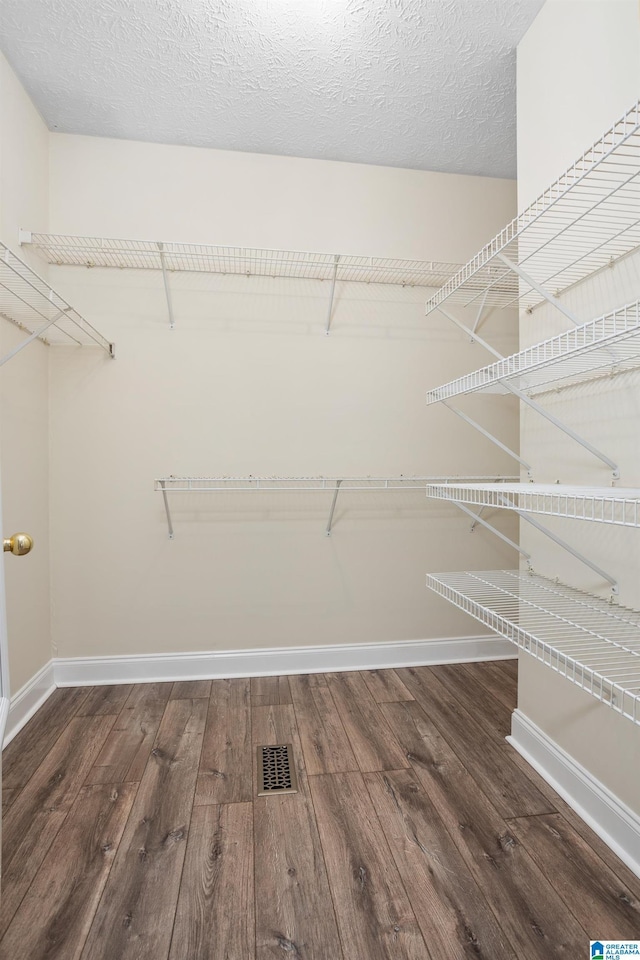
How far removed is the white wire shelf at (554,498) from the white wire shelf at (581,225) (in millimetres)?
600

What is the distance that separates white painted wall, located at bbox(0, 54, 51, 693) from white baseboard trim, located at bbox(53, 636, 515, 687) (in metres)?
0.21

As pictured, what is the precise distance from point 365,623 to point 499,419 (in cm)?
126

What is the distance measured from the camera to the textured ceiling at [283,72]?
165 centimetres

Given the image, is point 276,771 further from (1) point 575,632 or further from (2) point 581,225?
(2) point 581,225

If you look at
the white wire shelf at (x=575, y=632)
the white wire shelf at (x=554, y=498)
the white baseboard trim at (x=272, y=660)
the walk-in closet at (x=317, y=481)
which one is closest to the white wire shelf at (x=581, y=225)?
the walk-in closet at (x=317, y=481)

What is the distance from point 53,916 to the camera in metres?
1.15

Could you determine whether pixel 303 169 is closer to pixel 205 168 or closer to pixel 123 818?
pixel 205 168

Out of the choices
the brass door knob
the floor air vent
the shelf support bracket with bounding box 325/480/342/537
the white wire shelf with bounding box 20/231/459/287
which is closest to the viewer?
→ the brass door knob

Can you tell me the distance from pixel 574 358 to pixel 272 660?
1.87 meters

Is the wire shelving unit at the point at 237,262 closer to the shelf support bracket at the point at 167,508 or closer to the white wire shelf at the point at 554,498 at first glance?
the shelf support bracket at the point at 167,508

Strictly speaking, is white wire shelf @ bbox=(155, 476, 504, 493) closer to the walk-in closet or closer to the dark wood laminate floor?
the walk-in closet

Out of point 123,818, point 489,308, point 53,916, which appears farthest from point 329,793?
point 489,308

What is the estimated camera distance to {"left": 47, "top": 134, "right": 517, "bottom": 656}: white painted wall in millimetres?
2299
